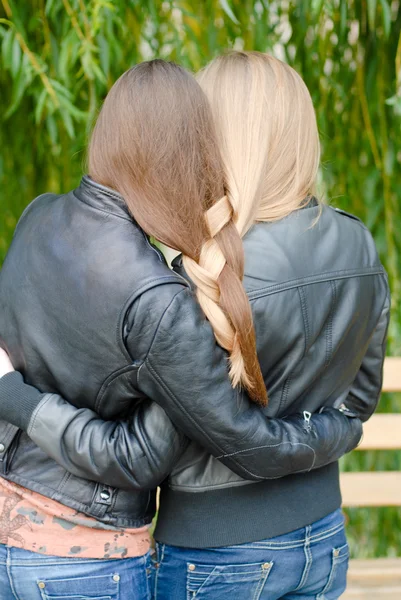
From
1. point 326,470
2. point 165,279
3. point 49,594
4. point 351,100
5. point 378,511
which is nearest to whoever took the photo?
point 165,279

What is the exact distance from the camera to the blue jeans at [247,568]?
48.9 inches

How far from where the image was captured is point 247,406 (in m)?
1.15

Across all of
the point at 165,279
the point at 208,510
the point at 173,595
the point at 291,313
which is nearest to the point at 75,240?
the point at 165,279

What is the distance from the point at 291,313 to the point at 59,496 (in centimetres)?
44

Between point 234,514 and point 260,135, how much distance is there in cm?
59

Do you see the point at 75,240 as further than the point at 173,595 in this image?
No

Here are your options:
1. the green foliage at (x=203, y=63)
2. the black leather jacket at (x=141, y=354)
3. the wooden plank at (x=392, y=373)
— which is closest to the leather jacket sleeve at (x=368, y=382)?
the black leather jacket at (x=141, y=354)

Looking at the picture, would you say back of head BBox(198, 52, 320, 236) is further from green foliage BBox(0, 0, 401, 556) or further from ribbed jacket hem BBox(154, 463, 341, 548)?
green foliage BBox(0, 0, 401, 556)

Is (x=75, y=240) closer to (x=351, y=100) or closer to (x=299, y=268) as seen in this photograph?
(x=299, y=268)

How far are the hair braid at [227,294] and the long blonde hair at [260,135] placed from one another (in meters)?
0.01

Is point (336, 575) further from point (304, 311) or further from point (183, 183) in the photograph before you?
point (183, 183)

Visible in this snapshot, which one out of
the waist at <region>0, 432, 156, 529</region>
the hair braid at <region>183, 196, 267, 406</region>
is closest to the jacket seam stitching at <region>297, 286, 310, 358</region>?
the hair braid at <region>183, 196, 267, 406</region>

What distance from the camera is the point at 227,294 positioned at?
Answer: 3.58 feet

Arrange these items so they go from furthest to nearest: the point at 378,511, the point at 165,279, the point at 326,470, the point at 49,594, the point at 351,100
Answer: the point at 378,511 → the point at 351,100 → the point at 326,470 → the point at 49,594 → the point at 165,279
